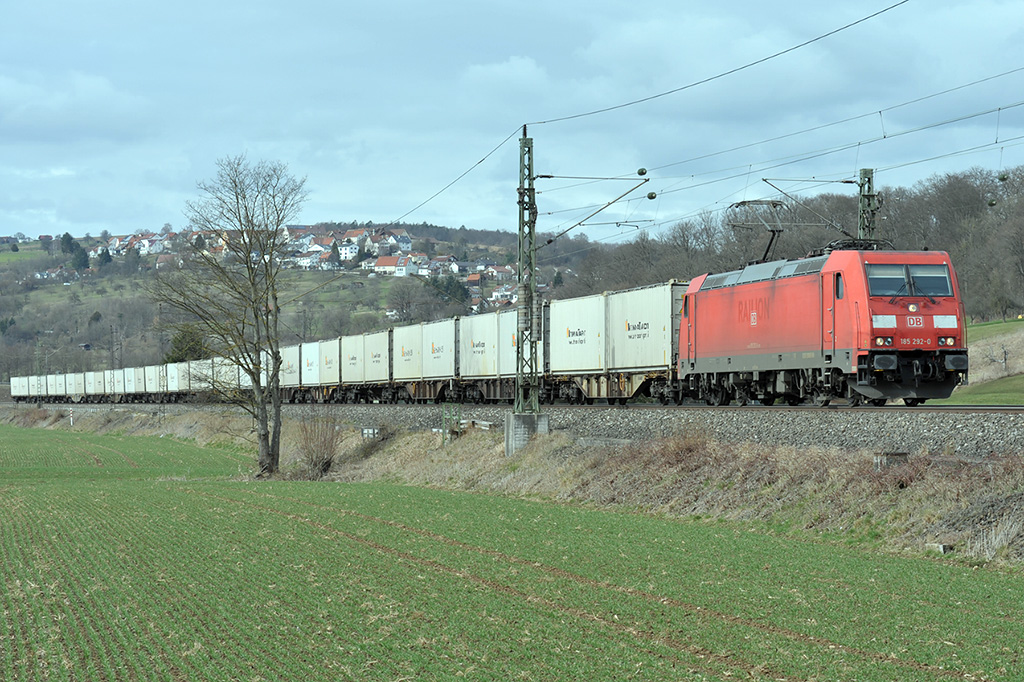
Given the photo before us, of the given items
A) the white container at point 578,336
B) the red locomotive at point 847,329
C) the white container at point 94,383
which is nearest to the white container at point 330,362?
the white container at point 578,336

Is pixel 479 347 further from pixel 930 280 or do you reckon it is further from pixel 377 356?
pixel 930 280

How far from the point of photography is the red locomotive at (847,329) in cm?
2197

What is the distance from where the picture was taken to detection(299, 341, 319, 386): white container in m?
61.0

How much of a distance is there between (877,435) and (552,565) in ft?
27.9

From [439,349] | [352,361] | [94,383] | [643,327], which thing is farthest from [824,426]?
[94,383]

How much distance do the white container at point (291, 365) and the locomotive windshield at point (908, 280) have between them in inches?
1846

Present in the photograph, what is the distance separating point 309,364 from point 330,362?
395 cm

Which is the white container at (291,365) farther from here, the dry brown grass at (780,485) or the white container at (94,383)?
the white container at (94,383)

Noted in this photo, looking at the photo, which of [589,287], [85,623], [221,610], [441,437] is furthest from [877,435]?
[589,287]

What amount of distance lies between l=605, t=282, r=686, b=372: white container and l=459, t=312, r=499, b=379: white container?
599cm

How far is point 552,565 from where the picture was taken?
43.7 ft

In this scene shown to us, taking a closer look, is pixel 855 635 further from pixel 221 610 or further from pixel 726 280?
pixel 726 280

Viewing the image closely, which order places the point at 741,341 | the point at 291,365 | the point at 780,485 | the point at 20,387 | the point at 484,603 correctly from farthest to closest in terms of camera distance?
the point at 20,387, the point at 291,365, the point at 741,341, the point at 780,485, the point at 484,603

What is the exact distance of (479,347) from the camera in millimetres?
41969
